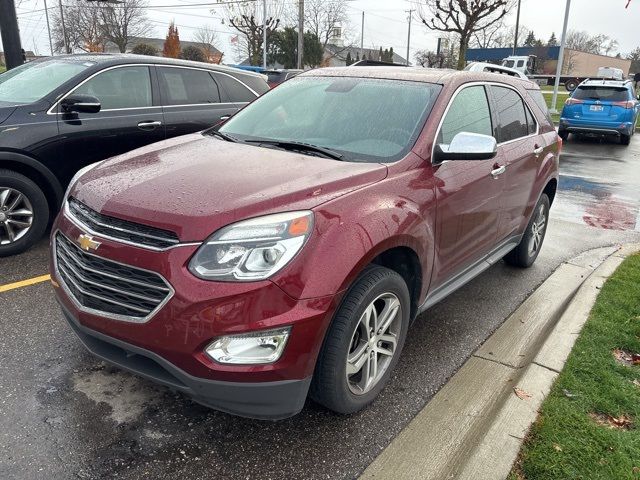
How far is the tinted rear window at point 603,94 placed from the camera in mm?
14445

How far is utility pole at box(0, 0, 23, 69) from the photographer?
8172mm

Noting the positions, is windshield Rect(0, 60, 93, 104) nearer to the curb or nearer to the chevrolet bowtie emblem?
the chevrolet bowtie emblem

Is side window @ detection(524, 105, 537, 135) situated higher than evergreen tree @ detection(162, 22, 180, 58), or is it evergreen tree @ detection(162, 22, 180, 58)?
evergreen tree @ detection(162, 22, 180, 58)

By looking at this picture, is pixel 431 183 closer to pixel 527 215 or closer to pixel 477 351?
pixel 477 351

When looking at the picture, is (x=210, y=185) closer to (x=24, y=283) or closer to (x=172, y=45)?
(x=24, y=283)

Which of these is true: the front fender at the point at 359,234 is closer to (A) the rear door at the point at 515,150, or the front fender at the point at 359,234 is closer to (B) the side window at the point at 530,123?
(A) the rear door at the point at 515,150

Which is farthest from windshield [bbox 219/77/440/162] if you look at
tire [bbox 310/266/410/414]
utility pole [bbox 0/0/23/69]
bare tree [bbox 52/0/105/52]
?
bare tree [bbox 52/0/105/52]

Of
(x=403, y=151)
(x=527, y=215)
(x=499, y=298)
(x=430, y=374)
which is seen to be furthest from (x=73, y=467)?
(x=527, y=215)

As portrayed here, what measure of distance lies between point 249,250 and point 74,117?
3573mm

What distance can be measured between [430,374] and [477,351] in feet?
1.65

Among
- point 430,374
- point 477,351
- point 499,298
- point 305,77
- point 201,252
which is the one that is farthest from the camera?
point 499,298

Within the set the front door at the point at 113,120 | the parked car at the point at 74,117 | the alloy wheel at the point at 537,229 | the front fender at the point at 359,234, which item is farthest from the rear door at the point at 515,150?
the front door at the point at 113,120

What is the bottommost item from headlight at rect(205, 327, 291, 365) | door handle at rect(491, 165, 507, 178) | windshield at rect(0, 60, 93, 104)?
headlight at rect(205, 327, 291, 365)

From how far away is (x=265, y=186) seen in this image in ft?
8.26
